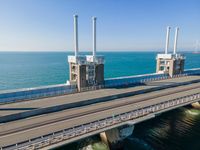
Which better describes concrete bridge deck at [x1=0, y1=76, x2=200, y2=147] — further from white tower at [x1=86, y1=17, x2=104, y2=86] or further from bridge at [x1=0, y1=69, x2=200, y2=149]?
white tower at [x1=86, y1=17, x2=104, y2=86]

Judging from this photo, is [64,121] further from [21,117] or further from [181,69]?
[181,69]

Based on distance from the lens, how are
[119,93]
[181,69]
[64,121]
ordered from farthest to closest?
[181,69] < [119,93] < [64,121]

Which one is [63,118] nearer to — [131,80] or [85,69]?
[85,69]

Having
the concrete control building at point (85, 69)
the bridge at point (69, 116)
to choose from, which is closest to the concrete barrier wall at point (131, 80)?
the concrete control building at point (85, 69)

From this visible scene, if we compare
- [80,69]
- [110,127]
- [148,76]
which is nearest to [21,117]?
[110,127]

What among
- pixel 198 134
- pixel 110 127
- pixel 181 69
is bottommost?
pixel 198 134

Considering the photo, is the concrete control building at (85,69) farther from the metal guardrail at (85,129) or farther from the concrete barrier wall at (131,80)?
the metal guardrail at (85,129)

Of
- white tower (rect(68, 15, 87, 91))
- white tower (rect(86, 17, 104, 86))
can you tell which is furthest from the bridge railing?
white tower (rect(86, 17, 104, 86))
